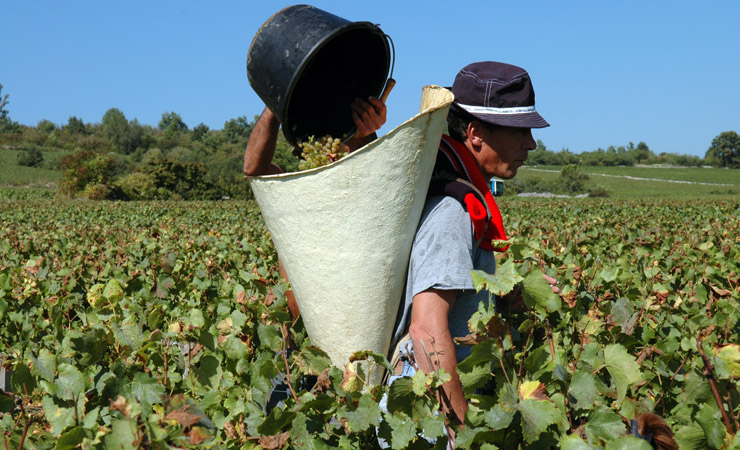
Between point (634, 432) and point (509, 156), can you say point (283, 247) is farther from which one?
point (634, 432)

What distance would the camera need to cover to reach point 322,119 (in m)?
2.07

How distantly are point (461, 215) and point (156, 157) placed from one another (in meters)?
52.7

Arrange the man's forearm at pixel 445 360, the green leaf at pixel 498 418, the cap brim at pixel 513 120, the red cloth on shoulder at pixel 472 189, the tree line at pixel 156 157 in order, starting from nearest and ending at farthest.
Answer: the green leaf at pixel 498 418, the man's forearm at pixel 445 360, the red cloth on shoulder at pixel 472 189, the cap brim at pixel 513 120, the tree line at pixel 156 157

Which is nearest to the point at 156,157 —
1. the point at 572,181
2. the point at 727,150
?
the point at 572,181

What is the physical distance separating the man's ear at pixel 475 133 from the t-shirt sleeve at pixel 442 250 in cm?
34

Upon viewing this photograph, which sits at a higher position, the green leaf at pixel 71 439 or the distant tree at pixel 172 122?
the distant tree at pixel 172 122

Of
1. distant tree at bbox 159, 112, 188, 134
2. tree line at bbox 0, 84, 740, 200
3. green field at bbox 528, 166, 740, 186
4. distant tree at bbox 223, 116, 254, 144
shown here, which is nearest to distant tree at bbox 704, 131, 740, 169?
tree line at bbox 0, 84, 740, 200

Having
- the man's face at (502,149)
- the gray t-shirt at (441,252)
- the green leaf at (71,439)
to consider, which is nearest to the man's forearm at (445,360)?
the gray t-shirt at (441,252)

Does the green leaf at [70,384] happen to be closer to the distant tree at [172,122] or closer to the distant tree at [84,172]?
the distant tree at [84,172]

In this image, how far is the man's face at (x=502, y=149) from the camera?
2.07 m

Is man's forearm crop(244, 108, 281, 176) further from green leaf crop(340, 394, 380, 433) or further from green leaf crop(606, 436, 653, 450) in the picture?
green leaf crop(606, 436, 653, 450)

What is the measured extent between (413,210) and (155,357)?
0.92 m

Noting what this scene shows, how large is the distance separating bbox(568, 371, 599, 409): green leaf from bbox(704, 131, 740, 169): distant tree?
120 m

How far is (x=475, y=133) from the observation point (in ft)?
6.83
